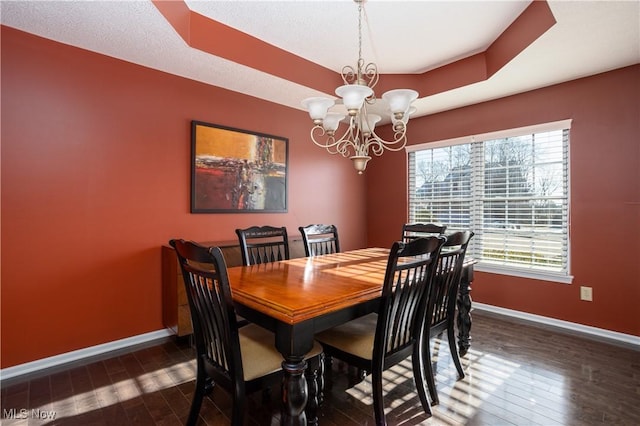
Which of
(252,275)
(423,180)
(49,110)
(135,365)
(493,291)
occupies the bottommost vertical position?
(135,365)

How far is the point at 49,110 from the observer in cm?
237

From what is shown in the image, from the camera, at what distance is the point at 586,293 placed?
3.03 meters

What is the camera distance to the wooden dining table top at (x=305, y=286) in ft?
4.52

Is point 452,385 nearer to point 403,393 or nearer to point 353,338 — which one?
point 403,393

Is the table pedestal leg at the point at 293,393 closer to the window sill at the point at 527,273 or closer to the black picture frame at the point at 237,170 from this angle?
the black picture frame at the point at 237,170

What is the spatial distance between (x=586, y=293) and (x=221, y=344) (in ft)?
11.1

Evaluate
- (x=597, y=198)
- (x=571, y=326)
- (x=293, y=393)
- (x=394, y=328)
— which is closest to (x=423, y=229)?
(x=394, y=328)

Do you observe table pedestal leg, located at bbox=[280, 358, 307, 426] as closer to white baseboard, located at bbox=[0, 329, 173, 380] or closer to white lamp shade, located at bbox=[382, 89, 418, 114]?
white lamp shade, located at bbox=[382, 89, 418, 114]

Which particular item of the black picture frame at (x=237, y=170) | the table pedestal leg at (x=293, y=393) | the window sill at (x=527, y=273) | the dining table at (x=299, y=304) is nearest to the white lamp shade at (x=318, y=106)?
the dining table at (x=299, y=304)

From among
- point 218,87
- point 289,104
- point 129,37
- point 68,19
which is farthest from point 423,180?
point 68,19

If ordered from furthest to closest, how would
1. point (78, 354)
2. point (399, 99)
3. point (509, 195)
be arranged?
point (509, 195)
point (78, 354)
point (399, 99)

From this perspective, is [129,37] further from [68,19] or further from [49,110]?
[49,110]

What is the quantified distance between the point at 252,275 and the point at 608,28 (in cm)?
295

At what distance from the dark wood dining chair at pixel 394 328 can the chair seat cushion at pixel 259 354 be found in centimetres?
20
